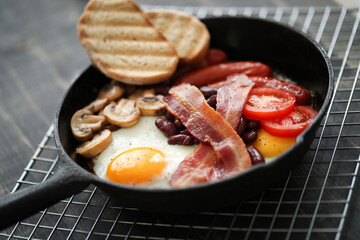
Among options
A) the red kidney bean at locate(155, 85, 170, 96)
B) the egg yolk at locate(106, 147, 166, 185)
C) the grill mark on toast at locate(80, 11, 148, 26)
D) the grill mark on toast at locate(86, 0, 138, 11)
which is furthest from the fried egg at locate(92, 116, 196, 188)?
the grill mark on toast at locate(86, 0, 138, 11)

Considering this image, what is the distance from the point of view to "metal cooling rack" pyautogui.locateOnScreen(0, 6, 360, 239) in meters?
2.45

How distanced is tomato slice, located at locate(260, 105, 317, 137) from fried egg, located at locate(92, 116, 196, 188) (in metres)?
0.55

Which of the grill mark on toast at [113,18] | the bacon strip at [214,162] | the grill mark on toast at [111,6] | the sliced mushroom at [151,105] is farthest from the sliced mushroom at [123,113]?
the grill mark on toast at [111,6]

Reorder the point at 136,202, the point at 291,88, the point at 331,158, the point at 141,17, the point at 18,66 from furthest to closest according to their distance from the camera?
the point at 18,66 < the point at 141,17 < the point at 291,88 < the point at 331,158 < the point at 136,202

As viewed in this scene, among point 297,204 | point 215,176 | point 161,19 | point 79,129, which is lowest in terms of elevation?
point 297,204

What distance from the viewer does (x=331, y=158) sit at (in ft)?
8.98

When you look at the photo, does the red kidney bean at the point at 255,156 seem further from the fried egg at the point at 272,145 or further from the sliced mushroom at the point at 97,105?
the sliced mushroom at the point at 97,105

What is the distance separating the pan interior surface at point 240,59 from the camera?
221 cm

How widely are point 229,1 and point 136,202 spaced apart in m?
3.17

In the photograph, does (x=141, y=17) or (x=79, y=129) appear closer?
(x=79, y=129)

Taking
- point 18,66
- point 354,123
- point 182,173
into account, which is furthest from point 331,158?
point 18,66

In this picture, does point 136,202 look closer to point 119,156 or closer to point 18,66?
point 119,156

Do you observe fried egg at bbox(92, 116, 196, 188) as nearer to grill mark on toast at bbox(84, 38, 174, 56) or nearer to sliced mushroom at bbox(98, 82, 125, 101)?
sliced mushroom at bbox(98, 82, 125, 101)

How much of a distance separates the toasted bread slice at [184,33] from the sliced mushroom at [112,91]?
0.61 metres
